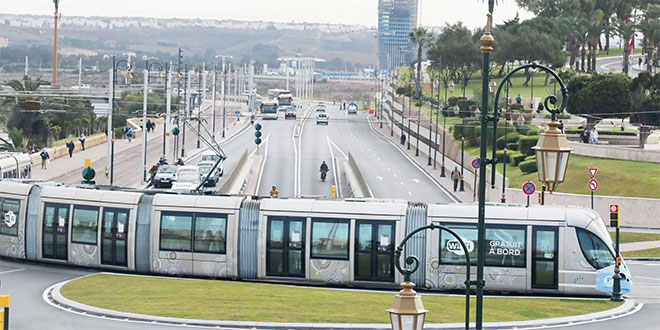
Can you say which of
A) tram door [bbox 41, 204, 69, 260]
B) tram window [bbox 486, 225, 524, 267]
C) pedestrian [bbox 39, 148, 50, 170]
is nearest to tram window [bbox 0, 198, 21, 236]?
tram door [bbox 41, 204, 69, 260]

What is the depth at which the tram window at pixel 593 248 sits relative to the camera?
32.7 m

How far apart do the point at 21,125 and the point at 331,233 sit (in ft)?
291

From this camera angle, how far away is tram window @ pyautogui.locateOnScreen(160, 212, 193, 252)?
116ft

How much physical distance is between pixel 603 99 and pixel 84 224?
60.6 meters

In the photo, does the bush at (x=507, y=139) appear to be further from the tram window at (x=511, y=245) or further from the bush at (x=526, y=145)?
the tram window at (x=511, y=245)

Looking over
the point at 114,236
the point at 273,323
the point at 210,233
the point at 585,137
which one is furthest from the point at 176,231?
the point at 585,137

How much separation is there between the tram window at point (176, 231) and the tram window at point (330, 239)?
449 centimetres

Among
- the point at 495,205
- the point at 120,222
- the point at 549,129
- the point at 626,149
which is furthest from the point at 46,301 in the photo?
the point at 626,149

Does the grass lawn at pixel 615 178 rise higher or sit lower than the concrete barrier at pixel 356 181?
higher

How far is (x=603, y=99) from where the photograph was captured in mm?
87375

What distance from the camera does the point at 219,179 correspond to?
3211 inches

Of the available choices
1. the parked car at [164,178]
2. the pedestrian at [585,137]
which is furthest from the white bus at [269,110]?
the pedestrian at [585,137]

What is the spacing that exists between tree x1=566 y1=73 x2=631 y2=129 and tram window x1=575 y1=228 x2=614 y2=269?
2115 inches

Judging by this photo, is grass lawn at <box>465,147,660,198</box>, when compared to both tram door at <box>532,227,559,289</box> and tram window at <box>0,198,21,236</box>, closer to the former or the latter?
tram door at <box>532,227,559,289</box>
